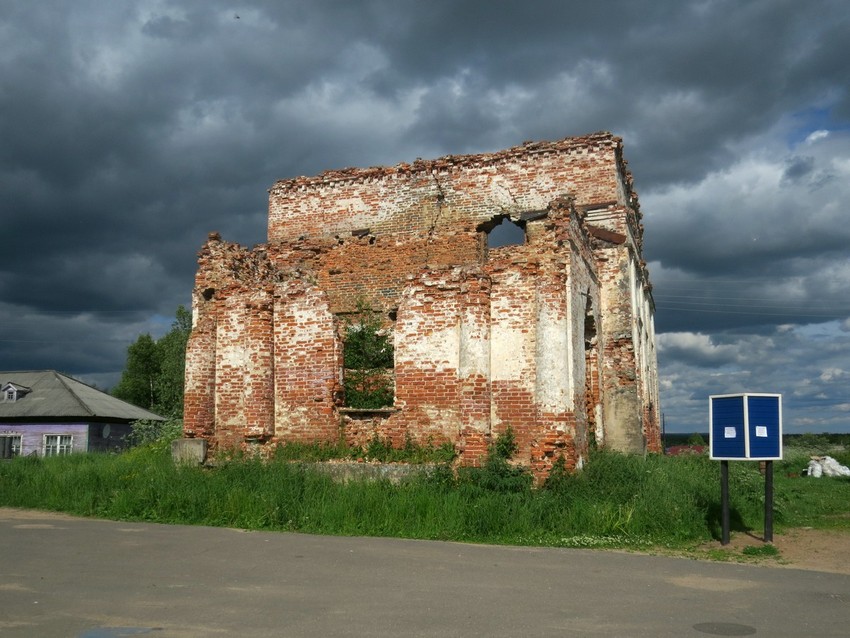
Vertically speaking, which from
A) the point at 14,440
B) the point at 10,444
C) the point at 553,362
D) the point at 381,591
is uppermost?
the point at 553,362

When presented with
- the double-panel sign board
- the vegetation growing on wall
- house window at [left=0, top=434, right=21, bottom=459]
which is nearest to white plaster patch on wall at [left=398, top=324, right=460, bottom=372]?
the vegetation growing on wall

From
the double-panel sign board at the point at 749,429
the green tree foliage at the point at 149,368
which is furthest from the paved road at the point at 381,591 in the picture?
the green tree foliage at the point at 149,368

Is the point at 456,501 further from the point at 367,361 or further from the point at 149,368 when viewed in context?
the point at 149,368

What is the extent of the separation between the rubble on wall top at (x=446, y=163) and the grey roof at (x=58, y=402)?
1687 cm

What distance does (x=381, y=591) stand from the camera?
21.4 ft

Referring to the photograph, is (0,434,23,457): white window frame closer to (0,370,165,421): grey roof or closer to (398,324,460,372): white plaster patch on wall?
(0,370,165,421): grey roof

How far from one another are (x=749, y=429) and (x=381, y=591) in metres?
5.53

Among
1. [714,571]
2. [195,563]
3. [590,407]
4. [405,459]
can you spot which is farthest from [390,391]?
[714,571]

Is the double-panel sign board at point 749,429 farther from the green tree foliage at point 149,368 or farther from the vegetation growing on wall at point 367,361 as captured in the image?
the green tree foliage at point 149,368

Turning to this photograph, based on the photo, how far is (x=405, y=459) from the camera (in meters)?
11.7

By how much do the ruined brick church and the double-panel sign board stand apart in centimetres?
232

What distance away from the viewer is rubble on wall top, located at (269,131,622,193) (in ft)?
54.0

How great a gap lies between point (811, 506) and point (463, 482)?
24.1 ft

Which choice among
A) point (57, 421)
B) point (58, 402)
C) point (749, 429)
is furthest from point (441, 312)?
point (58, 402)
